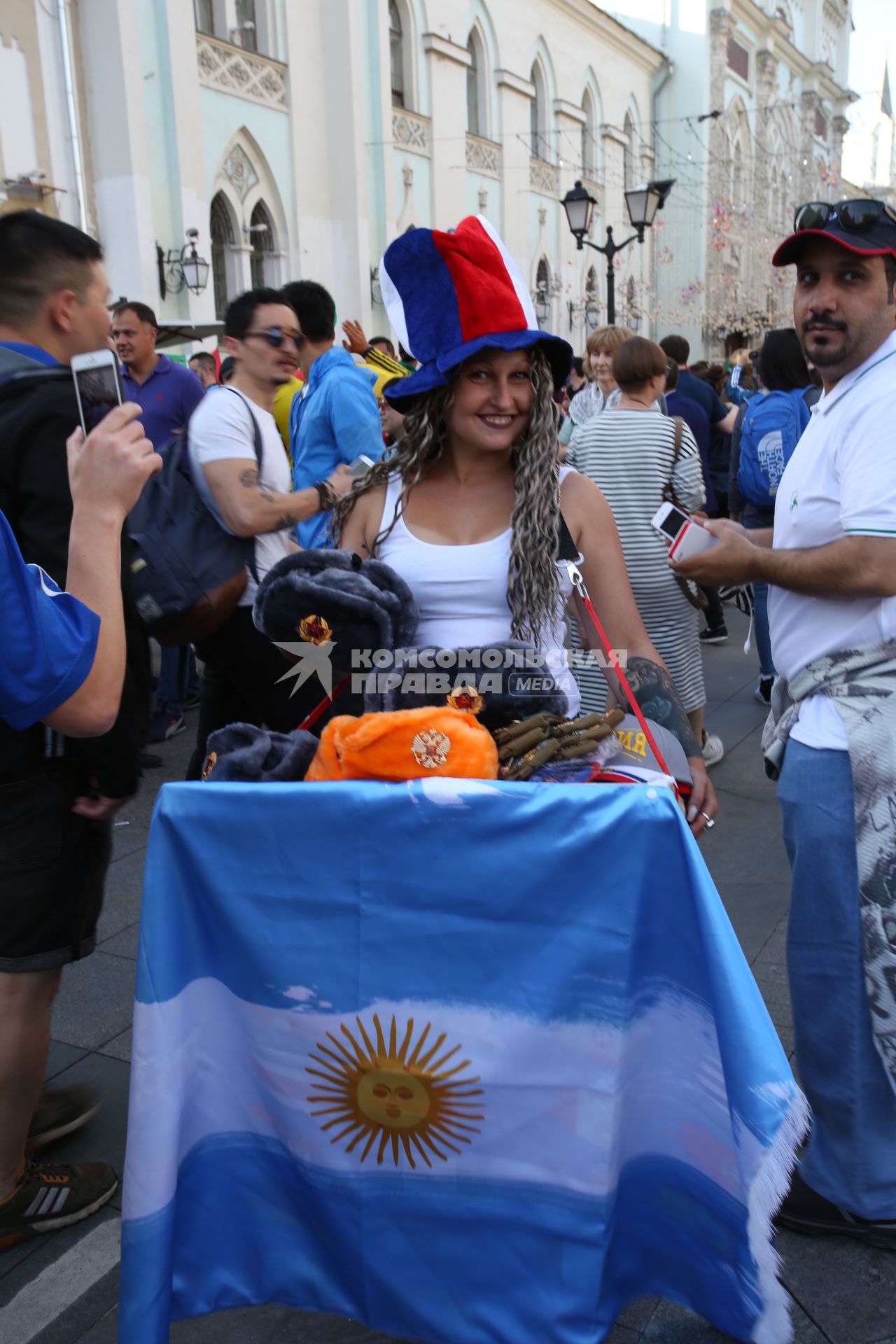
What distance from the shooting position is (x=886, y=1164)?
2203 millimetres

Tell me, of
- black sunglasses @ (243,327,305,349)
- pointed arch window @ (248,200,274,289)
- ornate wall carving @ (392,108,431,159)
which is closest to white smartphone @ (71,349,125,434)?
black sunglasses @ (243,327,305,349)

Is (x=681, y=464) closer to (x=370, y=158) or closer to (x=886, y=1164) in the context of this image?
(x=886, y=1164)

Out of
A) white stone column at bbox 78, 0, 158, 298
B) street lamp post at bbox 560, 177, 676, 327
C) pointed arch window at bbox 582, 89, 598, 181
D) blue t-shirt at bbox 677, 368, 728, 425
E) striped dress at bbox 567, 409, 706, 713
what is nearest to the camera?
striped dress at bbox 567, 409, 706, 713

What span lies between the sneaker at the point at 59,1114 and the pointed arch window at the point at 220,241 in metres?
15.8

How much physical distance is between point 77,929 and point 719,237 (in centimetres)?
3676

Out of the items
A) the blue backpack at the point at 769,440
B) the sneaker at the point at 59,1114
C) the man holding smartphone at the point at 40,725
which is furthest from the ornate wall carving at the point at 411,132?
the sneaker at the point at 59,1114

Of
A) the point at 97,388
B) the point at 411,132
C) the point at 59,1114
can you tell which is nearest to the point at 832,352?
the point at 97,388

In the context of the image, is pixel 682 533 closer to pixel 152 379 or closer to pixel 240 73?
pixel 152 379

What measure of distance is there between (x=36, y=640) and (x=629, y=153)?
34.1 meters

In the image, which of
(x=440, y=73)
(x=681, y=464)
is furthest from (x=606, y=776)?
(x=440, y=73)

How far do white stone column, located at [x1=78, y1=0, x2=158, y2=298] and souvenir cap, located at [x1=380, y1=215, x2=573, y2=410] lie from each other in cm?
1369

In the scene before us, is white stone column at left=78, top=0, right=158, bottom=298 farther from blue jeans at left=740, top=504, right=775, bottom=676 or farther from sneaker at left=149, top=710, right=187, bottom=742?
blue jeans at left=740, top=504, right=775, bottom=676

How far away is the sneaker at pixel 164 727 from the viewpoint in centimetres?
571

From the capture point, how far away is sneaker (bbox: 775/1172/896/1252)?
2201 mm
